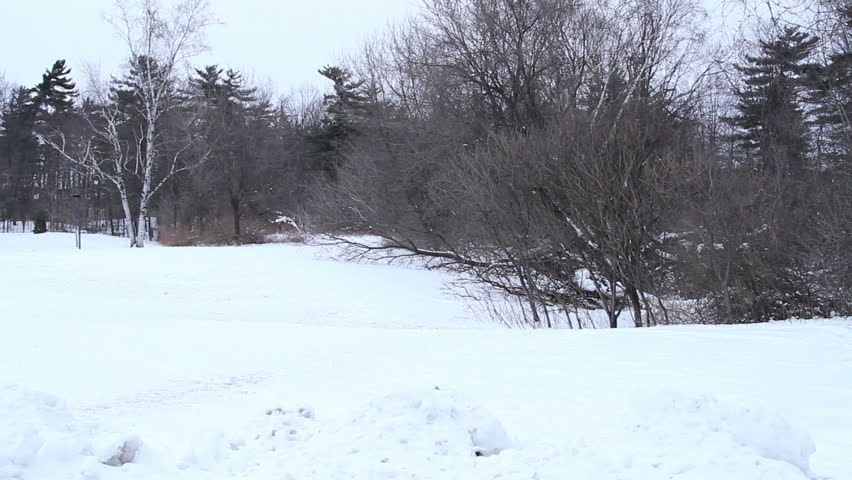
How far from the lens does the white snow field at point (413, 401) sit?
3859 millimetres

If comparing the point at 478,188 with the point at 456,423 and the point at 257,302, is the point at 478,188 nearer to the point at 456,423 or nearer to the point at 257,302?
the point at 257,302

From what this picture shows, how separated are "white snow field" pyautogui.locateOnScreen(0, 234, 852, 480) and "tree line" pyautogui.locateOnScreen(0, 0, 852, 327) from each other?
15.2 feet

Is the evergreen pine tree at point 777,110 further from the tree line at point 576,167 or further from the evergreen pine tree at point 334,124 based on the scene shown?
the evergreen pine tree at point 334,124

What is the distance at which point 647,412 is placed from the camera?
14.2 ft

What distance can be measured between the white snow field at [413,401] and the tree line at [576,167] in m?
4.62

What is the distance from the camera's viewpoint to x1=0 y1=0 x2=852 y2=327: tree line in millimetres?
13367

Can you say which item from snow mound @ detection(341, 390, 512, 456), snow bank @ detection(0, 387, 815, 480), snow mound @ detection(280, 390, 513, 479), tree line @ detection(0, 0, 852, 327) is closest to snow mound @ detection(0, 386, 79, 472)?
snow bank @ detection(0, 387, 815, 480)

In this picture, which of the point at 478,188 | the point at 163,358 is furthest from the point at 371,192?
the point at 163,358

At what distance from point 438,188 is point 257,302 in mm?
6507

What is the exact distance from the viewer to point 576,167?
13.9 meters

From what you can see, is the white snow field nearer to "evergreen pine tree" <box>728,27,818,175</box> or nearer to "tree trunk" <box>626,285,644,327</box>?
"tree trunk" <box>626,285,644,327</box>

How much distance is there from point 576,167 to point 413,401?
33.6 feet

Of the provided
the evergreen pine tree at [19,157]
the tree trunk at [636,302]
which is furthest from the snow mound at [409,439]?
the evergreen pine tree at [19,157]

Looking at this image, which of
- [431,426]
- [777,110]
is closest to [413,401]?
[431,426]
